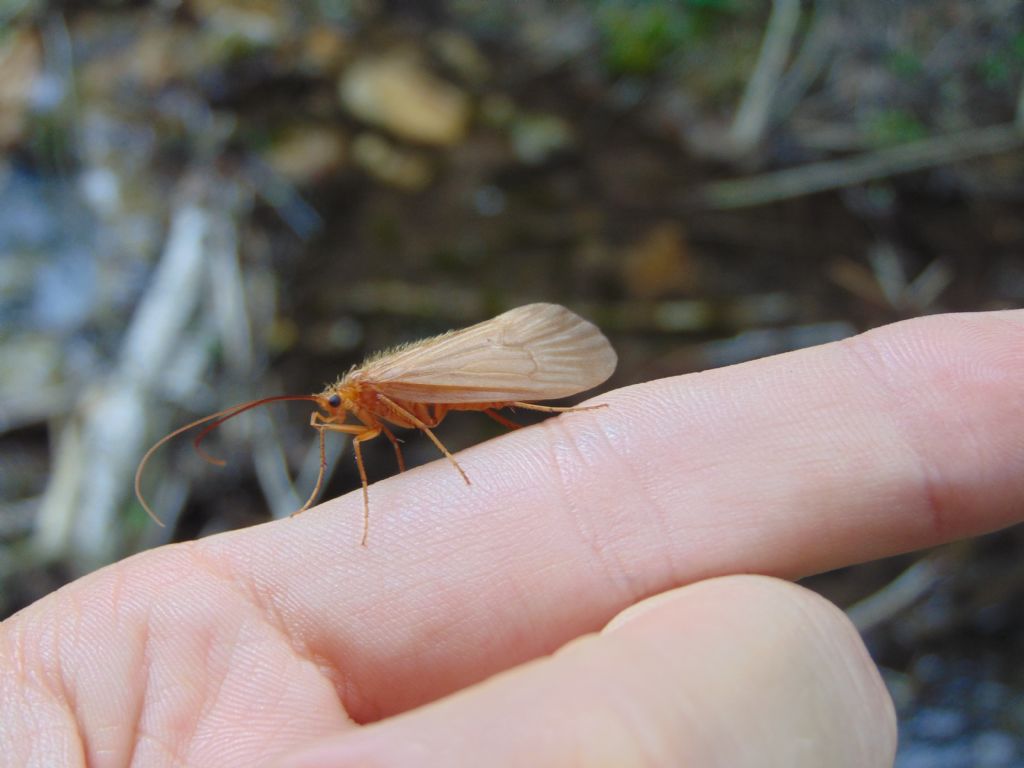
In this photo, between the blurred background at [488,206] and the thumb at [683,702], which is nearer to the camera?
the thumb at [683,702]

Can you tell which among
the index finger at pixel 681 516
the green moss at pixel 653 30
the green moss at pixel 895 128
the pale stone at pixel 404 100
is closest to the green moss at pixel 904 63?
the green moss at pixel 895 128

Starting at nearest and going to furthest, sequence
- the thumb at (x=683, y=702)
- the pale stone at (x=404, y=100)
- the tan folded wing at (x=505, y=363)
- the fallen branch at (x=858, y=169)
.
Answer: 1. the thumb at (x=683, y=702)
2. the tan folded wing at (x=505, y=363)
3. the fallen branch at (x=858, y=169)
4. the pale stone at (x=404, y=100)

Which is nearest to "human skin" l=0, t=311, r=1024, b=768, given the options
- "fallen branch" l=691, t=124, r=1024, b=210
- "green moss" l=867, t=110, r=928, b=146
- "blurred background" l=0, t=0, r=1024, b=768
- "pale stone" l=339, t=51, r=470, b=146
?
"blurred background" l=0, t=0, r=1024, b=768

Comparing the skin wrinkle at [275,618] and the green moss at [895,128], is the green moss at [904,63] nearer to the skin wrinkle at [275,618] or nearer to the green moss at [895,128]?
the green moss at [895,128]

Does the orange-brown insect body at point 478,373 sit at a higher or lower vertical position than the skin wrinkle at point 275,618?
higher

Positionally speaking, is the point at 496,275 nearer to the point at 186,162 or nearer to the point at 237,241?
the point at 237,241

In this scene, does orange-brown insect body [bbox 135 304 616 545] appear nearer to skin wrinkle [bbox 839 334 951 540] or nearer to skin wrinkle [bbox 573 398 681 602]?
skin wrinkle [bbox 573 398 681 602]
